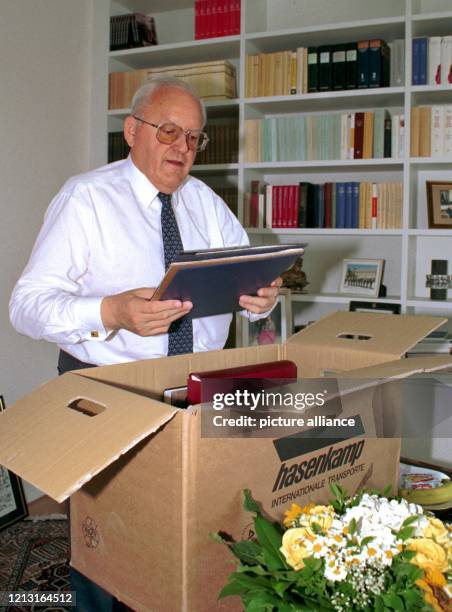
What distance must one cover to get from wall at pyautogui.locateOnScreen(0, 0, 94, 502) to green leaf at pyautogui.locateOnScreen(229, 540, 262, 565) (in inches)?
102

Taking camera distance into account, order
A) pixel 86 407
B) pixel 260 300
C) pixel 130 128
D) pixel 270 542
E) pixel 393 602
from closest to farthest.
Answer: pixel 393 602 < pixel 270 542 < pixel 86 407 < pixel 260 300 < pixel 130 128

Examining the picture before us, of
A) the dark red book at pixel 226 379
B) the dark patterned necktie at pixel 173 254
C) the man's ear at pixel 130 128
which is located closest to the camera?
the dark red book at pixel 226 379

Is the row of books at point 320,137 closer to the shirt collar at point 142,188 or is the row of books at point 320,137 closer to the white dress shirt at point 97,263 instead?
the white dress shirt at point 97,263

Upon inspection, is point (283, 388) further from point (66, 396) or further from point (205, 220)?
point (205, 220)

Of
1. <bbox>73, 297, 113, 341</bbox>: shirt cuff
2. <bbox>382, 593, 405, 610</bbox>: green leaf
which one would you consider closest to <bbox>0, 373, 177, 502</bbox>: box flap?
<bbox>382, 593, 405, 610</bbox>: green leaf

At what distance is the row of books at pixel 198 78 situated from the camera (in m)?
3.40

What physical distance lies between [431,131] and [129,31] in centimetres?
174

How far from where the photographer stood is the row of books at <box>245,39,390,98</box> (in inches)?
123

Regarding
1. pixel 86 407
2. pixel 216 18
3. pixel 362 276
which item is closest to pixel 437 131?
pixel 362 276

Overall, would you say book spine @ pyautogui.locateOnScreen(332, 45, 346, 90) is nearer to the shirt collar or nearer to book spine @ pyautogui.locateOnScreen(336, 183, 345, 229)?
book spine @ pyautogui.locateOnScreen(336, 183, 345, 229)

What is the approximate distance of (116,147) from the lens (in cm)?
366

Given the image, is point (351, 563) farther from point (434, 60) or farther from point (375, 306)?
point (434, 60)

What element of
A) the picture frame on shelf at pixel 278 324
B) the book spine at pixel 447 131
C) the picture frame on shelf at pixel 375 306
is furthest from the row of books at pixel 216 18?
the picture frame on shelf at pixel 375 306

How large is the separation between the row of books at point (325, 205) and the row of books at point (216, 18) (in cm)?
79
